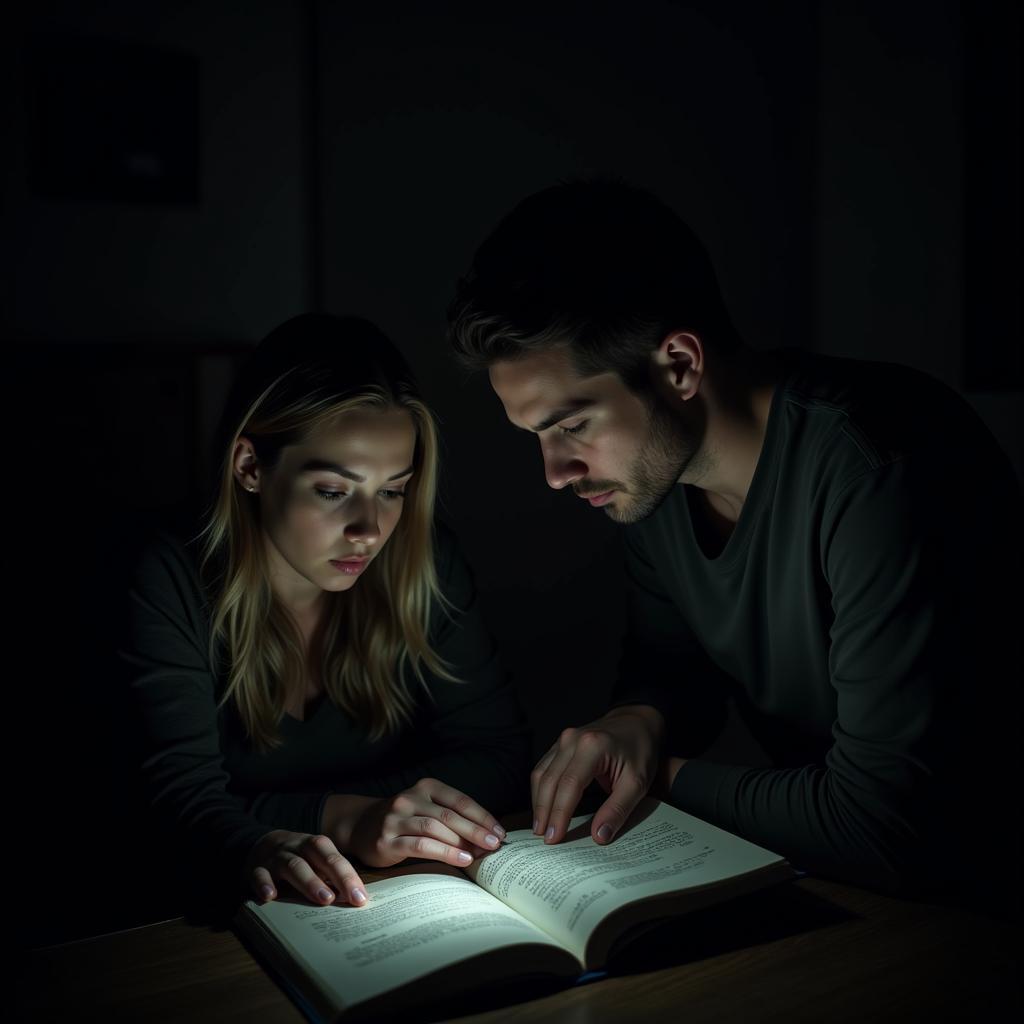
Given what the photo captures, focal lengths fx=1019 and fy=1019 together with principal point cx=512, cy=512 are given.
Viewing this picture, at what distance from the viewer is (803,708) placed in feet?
4.15

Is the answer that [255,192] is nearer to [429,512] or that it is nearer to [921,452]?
[429,512]

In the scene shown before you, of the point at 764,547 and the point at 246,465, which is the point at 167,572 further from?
the point at 764,547

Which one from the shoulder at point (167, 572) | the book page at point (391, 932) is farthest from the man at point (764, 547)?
the shoulder at point (167, 572)

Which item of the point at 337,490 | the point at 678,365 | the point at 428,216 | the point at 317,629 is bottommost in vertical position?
the point at 317,629

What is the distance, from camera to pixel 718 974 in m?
0.81

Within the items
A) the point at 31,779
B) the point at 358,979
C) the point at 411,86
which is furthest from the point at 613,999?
the point at 411,86

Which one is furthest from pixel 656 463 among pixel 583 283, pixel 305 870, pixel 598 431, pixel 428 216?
pixel 428 216

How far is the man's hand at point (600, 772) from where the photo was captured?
102cm

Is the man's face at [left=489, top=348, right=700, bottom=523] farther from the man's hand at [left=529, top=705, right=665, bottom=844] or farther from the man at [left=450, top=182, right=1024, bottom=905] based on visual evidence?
the man's hand at [left=529, top=705, right=665, bottom=844]

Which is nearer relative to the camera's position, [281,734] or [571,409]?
[571,409]

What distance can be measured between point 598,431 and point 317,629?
0.52 meters

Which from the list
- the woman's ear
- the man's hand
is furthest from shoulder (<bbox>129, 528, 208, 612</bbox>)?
the man's hand

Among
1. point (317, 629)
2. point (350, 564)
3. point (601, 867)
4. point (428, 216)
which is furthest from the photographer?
point (428, 216)

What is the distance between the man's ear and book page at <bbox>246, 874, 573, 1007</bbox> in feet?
1.99
